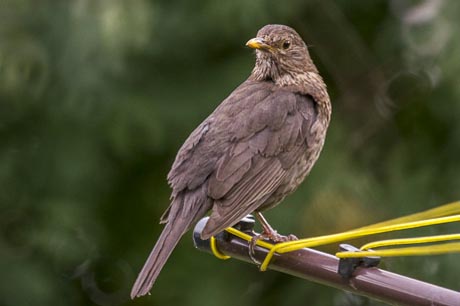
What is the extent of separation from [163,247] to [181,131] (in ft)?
9.13

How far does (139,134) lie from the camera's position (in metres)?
7.07

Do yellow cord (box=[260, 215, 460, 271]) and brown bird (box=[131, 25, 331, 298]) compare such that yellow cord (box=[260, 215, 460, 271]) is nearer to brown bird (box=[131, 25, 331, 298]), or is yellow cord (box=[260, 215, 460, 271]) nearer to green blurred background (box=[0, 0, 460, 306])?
brown bird (box=[131, 25, 331, 298])

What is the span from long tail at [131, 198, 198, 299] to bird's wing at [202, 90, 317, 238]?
0.48 feet

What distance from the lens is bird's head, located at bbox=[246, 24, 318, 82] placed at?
559 cm

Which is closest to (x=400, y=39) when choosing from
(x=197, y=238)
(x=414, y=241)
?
(x=197, y=238)

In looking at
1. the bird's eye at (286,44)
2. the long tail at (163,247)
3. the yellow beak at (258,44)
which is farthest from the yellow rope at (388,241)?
the bird's eye at (286,44)

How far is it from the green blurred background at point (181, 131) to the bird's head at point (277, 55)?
0.85 metres

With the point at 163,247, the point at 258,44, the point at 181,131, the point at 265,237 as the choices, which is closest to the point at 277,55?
the point at 258,44

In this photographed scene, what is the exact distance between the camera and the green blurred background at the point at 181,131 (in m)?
6.50

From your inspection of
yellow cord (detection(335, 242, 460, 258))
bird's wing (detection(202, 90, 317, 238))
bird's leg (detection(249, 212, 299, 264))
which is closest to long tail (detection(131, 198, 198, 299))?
bird's wing (detection(202, 90, 317, 238))

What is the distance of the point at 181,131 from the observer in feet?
23.5

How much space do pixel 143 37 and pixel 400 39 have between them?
1738 millimetres

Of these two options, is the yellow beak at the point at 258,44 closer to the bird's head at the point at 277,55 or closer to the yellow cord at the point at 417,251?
the bird's head at the point at 277,55

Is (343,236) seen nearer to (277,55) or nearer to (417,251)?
(417,251)
